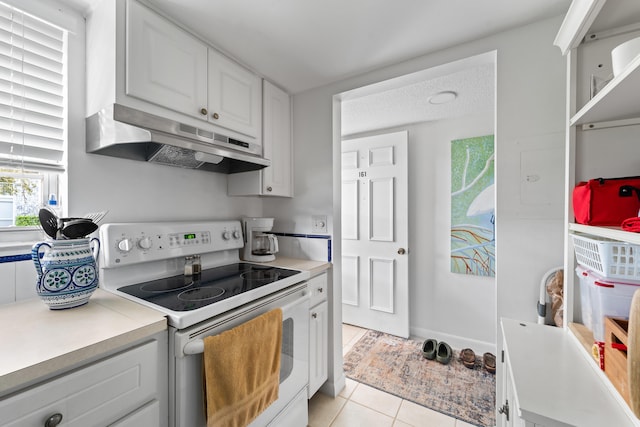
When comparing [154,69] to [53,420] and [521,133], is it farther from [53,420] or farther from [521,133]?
[521,133]

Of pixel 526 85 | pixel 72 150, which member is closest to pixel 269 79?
pixel 72 150

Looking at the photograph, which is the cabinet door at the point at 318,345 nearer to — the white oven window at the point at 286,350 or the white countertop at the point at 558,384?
the white oven window at the point at 286,350

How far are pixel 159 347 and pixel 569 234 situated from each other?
1.59 meters

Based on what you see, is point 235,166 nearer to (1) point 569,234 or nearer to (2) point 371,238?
(2) point 371,238

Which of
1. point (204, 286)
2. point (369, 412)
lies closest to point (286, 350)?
point (204, 286)

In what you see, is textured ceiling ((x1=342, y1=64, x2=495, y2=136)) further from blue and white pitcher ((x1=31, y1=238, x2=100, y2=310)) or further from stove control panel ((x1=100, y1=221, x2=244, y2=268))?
blue and white pitcher ((x1=31, y1=238, x2=100, y2=310))

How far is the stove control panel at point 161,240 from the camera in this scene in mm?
1171

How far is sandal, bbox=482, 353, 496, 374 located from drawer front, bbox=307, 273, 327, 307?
1.49 m

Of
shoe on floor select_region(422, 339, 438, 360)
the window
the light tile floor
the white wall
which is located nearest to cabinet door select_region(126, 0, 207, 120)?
the window

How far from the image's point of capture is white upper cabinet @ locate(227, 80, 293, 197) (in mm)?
1770

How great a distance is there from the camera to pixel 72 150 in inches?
46.4

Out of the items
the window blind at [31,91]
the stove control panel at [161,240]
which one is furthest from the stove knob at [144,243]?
the window blind at [31,91]

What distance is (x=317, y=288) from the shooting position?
166 cm

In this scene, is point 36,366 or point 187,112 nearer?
point 36,366
